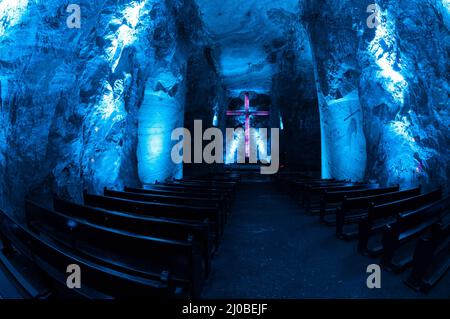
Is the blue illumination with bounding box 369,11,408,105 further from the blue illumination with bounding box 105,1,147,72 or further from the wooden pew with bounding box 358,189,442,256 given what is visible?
the blue illumination with bounding box 105,1,147,72

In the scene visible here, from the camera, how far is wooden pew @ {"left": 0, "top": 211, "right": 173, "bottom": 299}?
4.01 ft

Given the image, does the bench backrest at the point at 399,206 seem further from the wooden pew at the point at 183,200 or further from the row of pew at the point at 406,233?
the wooden pew at the point at 183,200

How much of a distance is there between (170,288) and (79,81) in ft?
13.6

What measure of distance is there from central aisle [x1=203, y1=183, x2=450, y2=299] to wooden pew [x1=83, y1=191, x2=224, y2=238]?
0.56 metres

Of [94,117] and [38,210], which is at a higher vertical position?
[94,117]

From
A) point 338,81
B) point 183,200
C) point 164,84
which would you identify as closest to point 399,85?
point 338,81

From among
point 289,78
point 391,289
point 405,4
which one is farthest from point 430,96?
point 289,78

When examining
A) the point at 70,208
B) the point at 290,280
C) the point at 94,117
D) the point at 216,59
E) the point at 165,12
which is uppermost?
the point at 216,59

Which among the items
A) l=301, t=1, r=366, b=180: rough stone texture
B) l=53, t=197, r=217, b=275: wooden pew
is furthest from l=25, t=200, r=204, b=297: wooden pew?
l=301, t=1, r=366, b=180: rough stone texture

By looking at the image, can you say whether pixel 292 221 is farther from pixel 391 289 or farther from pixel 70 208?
pixel 70 208

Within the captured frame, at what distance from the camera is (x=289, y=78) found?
12898mm

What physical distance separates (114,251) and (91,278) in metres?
0.82

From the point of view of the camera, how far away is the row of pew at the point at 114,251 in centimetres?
134

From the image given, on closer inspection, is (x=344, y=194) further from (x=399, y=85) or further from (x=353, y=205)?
(x=399, y=85)
